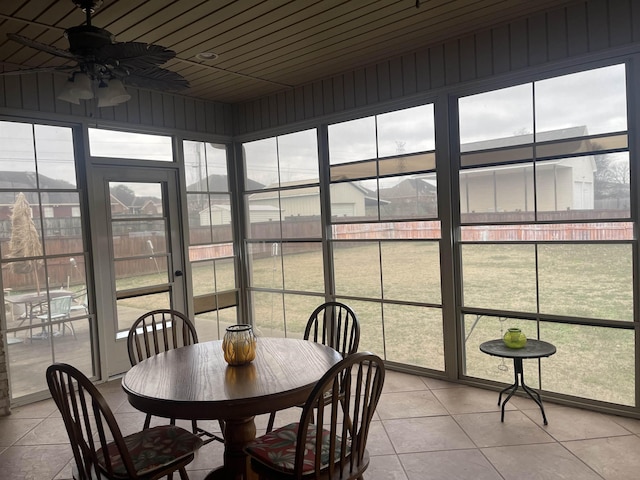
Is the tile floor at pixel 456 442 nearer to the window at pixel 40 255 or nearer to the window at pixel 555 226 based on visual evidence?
the window at pixel 555 226

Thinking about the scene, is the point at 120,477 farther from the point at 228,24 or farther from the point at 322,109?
the point at 322,109

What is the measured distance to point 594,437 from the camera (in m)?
2.84

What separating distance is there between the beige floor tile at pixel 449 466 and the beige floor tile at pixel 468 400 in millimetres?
613

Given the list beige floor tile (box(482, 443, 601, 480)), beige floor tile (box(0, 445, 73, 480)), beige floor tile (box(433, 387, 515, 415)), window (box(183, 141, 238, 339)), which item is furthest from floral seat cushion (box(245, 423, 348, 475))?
window (box(183, 141, 238, 339))

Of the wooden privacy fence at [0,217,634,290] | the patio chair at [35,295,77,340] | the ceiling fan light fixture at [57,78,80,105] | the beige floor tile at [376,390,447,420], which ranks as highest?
the ceiling fan light fixture at [57,78,80,105]

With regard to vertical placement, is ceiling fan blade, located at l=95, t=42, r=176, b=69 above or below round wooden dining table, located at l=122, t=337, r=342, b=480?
above

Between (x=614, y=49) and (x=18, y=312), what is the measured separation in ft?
15.3

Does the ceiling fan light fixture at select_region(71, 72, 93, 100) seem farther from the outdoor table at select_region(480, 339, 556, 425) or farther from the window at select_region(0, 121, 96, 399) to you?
the outdoor table at select_region(480, 339, 556, 425)

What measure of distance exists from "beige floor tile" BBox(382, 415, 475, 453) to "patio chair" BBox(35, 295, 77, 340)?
9.13ft

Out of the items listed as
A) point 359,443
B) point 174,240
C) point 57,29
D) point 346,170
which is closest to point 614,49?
point 346,170

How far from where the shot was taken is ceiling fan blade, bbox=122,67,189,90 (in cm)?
241

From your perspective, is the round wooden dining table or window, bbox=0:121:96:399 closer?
the round wooden dining table

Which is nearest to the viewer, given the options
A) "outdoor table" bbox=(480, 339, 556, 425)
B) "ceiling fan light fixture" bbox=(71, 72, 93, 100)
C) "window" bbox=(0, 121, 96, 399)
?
"ceiling fan light fixture" bbox=(71, 72, 93, 100)

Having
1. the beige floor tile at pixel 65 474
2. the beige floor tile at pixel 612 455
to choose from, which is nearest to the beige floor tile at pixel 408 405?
the beige floor tile at pixel 612 455
